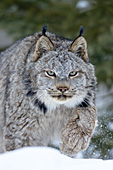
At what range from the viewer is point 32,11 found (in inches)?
461

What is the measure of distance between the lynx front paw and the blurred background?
449 cm

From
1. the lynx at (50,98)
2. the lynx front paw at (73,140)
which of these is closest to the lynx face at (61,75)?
the lynx at (50,98)

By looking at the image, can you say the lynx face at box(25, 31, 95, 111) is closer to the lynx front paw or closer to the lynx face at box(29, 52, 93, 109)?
the lynx face at box(29, 52, 93, 109)

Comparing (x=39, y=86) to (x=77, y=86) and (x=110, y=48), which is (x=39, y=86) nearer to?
(x=77, y=86)

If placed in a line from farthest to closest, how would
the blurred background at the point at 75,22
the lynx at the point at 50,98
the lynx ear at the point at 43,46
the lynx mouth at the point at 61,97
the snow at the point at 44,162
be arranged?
1. the blurred background at the point at 75,22
2. the lynx ear at the point at 43,46
3. the lynx at the point at 50,98
4. the lynx mouth at the point at 61,97
5. the snow at the point at 44,162

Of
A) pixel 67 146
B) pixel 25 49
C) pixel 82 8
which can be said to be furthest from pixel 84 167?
pixel 82 8

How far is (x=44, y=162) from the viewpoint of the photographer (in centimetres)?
362

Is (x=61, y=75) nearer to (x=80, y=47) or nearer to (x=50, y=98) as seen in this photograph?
(x=50, y=98)

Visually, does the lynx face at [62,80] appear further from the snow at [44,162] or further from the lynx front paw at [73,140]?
the snow at [44,162]

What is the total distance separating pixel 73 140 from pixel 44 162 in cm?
117

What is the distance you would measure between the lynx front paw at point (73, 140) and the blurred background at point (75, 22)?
4.49 m

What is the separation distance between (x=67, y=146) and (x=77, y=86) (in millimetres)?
622

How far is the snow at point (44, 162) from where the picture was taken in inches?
139

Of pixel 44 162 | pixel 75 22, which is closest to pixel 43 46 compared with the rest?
pixel 44 162
